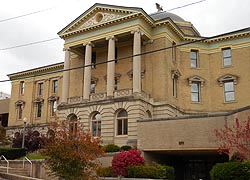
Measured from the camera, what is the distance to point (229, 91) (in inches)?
1638

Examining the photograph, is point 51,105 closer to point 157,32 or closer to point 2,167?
point 157,32

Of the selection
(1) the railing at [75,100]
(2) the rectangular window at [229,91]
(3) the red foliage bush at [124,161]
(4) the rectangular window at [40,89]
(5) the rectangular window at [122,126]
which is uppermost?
(4) the rectangular window at [40,89]

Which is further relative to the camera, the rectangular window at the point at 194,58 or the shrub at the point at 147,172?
the rectangular window at the point at 194,58

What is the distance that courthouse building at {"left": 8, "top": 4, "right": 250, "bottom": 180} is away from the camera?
118ft

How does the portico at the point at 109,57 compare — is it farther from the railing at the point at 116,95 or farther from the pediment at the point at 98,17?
the pediment at the point at 98,17

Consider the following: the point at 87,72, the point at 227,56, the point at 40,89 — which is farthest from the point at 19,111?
the point at 227,56

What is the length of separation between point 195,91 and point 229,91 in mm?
3930

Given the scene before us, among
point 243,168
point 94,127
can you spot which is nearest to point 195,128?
point 243,168

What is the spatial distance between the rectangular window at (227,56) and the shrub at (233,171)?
23483mm

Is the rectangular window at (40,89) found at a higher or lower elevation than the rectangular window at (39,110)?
higher

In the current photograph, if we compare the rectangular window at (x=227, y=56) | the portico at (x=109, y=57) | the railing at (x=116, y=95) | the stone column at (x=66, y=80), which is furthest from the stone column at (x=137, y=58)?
the rectangular window at (x=227, y=56)

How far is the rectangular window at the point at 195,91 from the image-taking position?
42.7 metres

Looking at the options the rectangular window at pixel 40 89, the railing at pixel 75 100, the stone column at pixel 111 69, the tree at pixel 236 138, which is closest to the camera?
the tree at pixel 236 138

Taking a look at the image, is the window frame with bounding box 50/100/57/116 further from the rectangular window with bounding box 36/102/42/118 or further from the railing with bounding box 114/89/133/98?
the railing with bounding box 114/89/133/98
